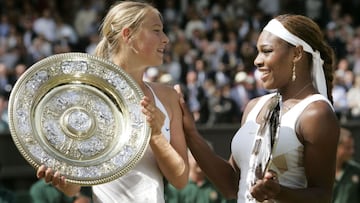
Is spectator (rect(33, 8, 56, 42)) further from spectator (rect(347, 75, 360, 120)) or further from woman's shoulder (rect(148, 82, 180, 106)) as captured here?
woman's shoulder (rect(148, 82, 180, 106))

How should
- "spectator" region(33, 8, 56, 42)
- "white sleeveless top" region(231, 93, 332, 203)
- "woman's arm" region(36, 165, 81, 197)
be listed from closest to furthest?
1. "woman's arm" region(36, 165, 81, 197)
2. "white sleeveless top" region(231, 93, 332, 203)
3. "spectator" region(33, 8, 56, 42)

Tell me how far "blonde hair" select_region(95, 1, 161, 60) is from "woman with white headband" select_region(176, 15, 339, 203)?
54 cm

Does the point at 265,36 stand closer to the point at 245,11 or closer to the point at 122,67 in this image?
the point at 122,67

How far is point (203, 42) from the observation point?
18.9 metres

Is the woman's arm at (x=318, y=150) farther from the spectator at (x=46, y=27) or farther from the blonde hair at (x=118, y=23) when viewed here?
the spectator at (x=46, y=27)

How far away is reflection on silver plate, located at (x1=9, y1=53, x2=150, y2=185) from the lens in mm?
4328

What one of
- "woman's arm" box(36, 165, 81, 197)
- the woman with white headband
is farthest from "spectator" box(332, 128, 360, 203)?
"woman's arm" box(36, 165, 81, 197)

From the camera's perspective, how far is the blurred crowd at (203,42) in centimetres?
1605

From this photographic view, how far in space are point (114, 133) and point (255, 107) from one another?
65 cm

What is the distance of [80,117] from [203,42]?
14.5 m

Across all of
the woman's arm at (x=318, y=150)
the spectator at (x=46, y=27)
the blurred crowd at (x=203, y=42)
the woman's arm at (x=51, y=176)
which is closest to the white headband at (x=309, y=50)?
the woman's arm at (x=318, y=150)

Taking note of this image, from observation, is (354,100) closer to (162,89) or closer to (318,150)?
(162,89)

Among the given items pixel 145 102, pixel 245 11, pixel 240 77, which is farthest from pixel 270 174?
pixel 245 11

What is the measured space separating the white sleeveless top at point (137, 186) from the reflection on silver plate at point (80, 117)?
0.17 metres
